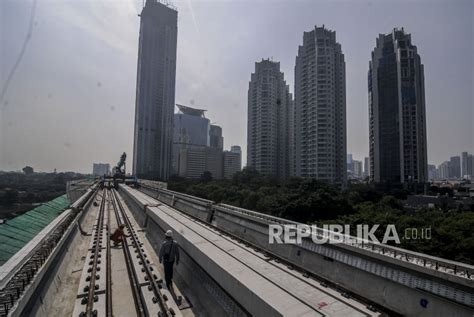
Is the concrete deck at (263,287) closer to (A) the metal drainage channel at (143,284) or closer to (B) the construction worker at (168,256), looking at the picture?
(B) the construction worker at (168,256)

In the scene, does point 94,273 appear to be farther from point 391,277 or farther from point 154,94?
point 154,94

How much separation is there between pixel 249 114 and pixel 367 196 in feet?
166

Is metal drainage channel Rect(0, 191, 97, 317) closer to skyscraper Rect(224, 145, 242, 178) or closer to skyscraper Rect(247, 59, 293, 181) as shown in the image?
skyscraper Rect(247, 59, 293, 181)

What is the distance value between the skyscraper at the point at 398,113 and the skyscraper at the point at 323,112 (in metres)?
12.1

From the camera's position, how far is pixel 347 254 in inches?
232

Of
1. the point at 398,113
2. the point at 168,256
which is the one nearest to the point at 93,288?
the point at 168,256

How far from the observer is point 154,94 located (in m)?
75.4

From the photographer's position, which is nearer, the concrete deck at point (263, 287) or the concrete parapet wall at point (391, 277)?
the concrete deck at point (263, 287)

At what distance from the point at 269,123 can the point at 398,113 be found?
33.1 metres

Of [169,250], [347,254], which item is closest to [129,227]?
[169,250]

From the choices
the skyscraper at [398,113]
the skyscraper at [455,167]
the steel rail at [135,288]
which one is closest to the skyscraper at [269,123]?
the skyscraper at [398,113]

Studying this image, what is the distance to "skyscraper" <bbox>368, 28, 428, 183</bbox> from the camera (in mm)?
58531

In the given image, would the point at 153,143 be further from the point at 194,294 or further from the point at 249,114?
the point at 194,294

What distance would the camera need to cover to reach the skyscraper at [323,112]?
186 feet
